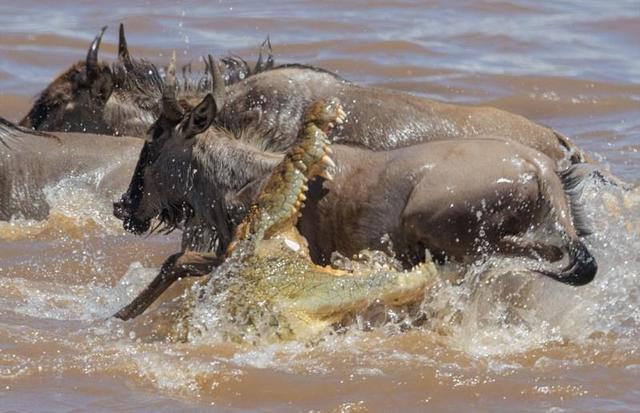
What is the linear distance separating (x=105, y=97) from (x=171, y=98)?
4.27 m

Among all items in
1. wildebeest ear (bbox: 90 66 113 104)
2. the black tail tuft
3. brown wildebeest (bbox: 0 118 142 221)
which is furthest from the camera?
wildebeest ear (bbox: 90 66 113 104)

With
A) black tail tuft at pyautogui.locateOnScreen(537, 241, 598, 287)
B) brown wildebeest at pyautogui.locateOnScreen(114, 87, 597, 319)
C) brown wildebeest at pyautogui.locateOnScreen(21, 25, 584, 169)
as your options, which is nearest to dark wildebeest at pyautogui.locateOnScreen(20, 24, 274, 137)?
brown wildebeest at pyautogui.locateOnScreen(21, 25, 584, 169)

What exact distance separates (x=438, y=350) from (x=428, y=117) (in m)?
2.51

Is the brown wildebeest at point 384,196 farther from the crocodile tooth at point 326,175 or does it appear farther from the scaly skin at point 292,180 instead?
the scaly skin at point 292,180

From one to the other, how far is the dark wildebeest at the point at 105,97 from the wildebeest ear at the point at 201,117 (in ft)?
12.4

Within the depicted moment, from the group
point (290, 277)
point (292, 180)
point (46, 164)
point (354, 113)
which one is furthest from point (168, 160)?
point (46, 164)

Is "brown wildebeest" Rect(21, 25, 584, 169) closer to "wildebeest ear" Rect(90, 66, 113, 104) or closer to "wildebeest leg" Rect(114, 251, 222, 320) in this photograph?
"wildebeest leg" Rect(114, 251, 222, 320)

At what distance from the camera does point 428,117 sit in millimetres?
10055

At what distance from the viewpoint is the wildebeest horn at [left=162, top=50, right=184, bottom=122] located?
8453mm

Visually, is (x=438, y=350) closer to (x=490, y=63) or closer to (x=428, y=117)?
(x=428, y=117)

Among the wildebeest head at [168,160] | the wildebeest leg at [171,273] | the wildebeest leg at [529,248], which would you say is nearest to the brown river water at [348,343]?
the wildebeest leg at [171,273]

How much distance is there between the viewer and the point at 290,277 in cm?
782

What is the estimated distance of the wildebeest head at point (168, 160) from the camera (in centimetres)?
852

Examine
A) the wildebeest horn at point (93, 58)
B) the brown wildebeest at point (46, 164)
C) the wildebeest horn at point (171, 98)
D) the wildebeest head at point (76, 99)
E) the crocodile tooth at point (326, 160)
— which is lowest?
the brown wildebeest at point (46, 164)
